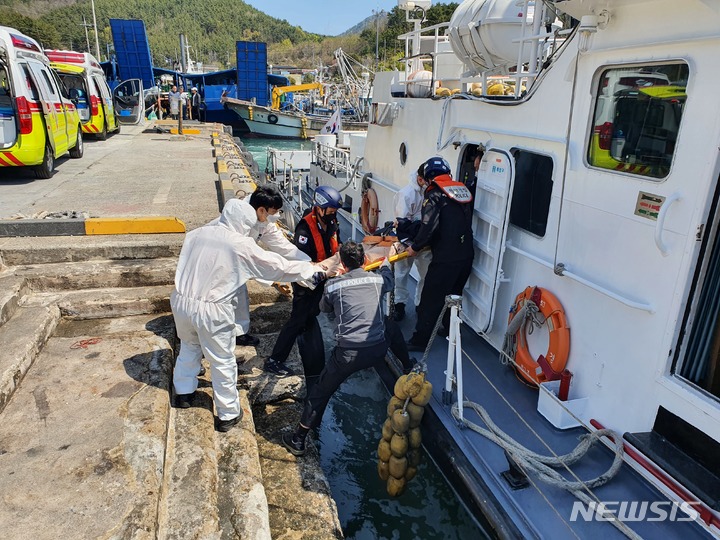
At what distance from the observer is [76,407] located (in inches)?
126

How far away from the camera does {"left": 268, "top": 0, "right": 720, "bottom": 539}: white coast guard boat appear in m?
Result: 2.70

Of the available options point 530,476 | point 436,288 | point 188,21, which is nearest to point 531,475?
point 530,476

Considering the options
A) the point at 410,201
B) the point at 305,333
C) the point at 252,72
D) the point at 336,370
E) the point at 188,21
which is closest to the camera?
the point at 336,370

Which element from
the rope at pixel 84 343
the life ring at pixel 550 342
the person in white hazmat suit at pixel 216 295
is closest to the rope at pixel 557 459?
the life ring at pixel 550 342

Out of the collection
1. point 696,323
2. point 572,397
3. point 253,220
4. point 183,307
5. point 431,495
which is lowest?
point 431,495

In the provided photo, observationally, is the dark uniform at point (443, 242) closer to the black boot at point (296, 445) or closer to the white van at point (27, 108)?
the black boot at point (296, 445)

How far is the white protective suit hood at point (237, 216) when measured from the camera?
138 inches

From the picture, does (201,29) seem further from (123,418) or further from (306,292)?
(123,418)

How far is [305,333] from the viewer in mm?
4676

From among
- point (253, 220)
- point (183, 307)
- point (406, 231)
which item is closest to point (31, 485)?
point (183, 307)

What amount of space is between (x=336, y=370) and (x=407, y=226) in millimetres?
1678

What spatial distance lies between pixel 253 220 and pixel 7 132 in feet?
20.0

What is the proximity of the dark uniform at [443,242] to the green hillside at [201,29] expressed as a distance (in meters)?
72.2

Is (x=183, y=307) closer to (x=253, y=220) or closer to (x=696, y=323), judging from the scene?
(x=253, y=220)
